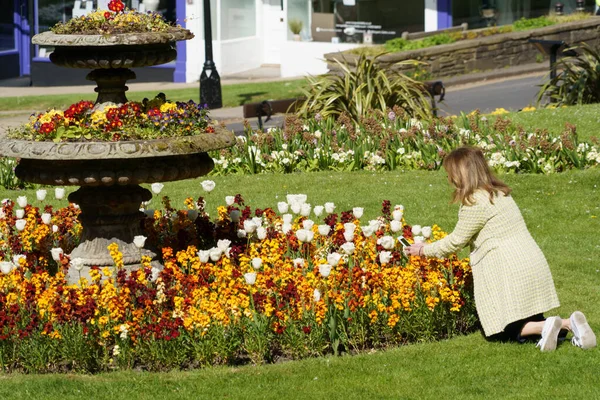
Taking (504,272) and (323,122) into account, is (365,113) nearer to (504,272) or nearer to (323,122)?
(323,122)

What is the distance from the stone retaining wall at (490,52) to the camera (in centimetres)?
2419

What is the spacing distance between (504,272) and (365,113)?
7.86 meters

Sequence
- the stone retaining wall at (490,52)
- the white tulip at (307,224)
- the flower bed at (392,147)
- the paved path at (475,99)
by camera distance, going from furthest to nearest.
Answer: the stone retaining wall at (490,52) → the paved path at (475,99) → the flower bed at (392,147) → the white tulip at (307,224)

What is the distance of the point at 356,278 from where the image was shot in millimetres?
6996

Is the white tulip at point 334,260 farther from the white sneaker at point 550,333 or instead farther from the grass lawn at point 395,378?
the white sneaker at point 550,333

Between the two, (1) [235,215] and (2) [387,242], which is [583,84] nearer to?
(1) [235,215]

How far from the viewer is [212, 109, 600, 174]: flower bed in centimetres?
1253

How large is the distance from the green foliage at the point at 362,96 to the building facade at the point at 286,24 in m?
12.3

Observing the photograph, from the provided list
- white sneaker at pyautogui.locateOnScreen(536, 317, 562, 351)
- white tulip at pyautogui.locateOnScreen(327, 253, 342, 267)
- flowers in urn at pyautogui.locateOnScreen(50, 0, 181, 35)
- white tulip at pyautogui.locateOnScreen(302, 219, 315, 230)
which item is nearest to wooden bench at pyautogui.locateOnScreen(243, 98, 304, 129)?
flowers in urn at pyautogui.locateOnScreen(50, 0, 181, 35)

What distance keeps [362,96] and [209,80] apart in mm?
8224

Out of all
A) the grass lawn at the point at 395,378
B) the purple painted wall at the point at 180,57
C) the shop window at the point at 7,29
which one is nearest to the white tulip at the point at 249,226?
the grass lawn at the point at 395,378

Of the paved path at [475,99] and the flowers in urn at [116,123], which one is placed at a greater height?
the flowers in urn at [116,123]

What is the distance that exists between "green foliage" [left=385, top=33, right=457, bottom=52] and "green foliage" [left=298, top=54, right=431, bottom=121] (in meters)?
Result: 9.58

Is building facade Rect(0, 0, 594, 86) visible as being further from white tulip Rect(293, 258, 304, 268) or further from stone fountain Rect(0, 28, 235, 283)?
white tulip Rect(293, 258, 304, 268)
